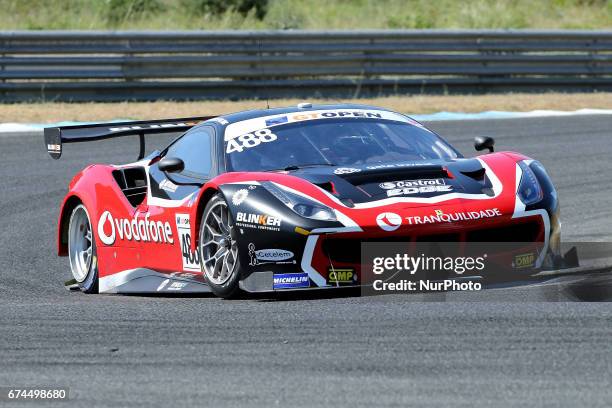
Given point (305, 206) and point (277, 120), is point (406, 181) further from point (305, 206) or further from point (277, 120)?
point (277, 120)

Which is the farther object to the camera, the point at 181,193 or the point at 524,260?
the point at 181,193

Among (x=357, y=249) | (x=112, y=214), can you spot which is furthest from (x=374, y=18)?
(x=357, y=249)

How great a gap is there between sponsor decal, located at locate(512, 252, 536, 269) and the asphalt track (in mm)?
179

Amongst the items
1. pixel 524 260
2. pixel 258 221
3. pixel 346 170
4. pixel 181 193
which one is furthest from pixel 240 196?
pixel 524 260

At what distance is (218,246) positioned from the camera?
696 centimetres

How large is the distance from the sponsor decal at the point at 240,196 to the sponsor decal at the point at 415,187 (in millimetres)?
750

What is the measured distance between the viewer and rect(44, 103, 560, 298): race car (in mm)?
6516

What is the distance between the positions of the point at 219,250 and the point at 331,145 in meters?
1.16

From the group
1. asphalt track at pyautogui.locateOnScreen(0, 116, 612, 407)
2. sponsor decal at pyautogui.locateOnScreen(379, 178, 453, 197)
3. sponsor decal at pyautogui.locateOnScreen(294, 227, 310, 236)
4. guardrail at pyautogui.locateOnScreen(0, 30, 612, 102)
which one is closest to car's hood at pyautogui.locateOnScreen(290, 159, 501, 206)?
sponsor decal at pyautogui.locateOnScreen(379, 178, 453, 197)

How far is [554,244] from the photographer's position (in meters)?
6.97

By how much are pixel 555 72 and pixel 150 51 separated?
6409mm

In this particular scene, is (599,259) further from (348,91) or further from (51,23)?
(51,23)

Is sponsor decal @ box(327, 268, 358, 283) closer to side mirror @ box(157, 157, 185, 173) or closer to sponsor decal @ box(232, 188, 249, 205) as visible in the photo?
sponsor decal @ box(232, 188, 249, 205)

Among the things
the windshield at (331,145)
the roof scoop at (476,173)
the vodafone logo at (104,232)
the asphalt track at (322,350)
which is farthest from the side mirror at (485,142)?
the vodafone logo at (104,232)
